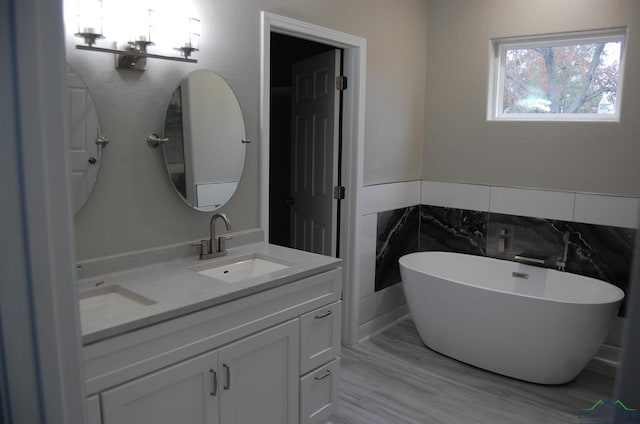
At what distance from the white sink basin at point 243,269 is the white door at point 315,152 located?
1.21 m

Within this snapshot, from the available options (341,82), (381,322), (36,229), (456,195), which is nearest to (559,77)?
(456,195)

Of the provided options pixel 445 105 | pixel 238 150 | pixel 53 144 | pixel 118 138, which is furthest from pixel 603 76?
pixel 53 144

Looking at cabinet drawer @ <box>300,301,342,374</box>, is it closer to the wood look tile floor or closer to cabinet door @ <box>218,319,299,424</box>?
cabinet door @ <box>218,319,299,424</box>

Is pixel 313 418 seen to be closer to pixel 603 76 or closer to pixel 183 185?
pixel 183 185

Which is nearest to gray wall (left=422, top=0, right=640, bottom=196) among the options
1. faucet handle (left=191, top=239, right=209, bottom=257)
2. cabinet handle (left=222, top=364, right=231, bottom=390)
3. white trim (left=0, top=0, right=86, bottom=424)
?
faucet handle (left=191, top=239, right=209, bottom=257)

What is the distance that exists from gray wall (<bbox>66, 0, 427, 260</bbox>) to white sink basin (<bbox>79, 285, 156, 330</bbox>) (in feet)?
0.65

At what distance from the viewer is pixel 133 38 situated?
2.12 meters

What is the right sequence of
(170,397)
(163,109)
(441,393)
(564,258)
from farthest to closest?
(564,258)
(441,393)
(163,109)
(170,397)

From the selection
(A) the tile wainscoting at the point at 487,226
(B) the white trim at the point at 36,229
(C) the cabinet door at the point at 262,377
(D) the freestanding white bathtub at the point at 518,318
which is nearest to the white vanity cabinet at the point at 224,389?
(C) the cabinet door at the point at 262,377

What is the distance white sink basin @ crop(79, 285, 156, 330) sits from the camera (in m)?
1.89

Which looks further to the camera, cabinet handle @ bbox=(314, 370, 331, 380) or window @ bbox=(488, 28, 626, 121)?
window @ bbox=(488, 28, 626, 121)

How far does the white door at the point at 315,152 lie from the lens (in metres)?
3.65

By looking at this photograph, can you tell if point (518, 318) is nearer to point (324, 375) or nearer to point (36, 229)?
point (324, 375)

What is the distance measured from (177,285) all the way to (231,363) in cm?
39
